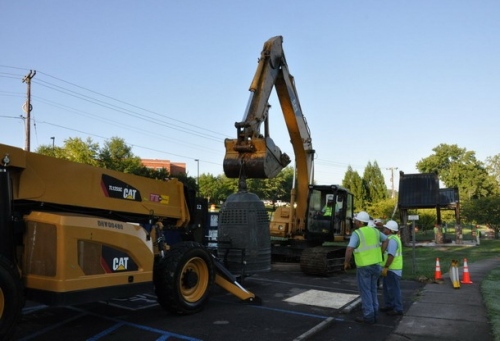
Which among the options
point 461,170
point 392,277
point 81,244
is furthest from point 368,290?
point 461,170

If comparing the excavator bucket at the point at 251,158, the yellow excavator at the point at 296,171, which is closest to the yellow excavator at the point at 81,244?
the yellow excavator at the point at 296,171

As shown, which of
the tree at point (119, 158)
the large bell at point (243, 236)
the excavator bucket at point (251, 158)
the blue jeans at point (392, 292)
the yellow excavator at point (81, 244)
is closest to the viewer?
the yellow excavator at point (81, 244)

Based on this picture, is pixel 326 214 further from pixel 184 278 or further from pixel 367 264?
pixel 184 278

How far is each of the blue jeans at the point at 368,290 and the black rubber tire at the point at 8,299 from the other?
16.9 feet

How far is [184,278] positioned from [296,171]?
7680 millimetres

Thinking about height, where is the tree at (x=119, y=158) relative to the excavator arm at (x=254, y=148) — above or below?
above

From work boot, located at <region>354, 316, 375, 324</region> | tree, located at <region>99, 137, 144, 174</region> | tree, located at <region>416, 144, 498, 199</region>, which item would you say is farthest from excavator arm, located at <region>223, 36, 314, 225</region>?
tree, located at <region>416, 144, 498, 199</region>

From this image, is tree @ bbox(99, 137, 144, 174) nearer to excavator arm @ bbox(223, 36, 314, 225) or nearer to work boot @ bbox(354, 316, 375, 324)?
excavator arm @ bbox(223, 36, 314, 225)

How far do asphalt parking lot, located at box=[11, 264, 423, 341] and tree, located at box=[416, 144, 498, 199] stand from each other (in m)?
66.9

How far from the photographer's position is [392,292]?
8.24 m

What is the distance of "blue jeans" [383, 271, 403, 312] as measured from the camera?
26.8ft

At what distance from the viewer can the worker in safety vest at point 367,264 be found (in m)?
7.44

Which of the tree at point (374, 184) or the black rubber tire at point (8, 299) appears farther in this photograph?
the tree at point (374, 184)

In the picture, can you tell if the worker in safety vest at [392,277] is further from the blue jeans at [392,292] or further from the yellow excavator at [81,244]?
the yellow excavator at [81,244]
